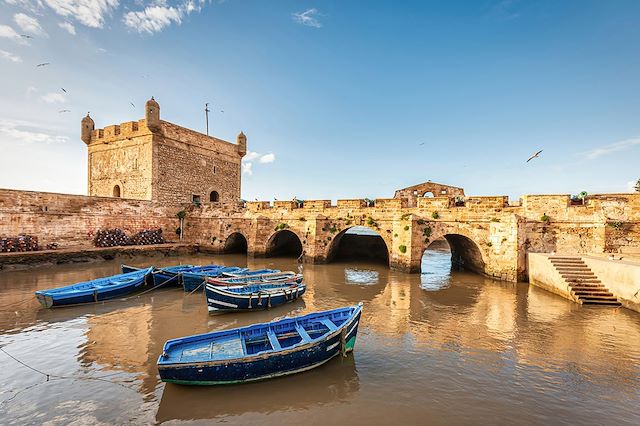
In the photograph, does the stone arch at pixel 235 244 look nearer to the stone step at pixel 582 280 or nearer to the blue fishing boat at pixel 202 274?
the blue fishing boat at pixel 202 274

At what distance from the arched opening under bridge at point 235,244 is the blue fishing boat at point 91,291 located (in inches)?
448

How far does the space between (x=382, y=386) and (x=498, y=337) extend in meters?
4.64

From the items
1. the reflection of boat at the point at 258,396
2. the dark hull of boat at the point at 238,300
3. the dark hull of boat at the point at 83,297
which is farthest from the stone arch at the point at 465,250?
the dark hull of boat at the point at 83,297

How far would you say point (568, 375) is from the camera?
6.53 m

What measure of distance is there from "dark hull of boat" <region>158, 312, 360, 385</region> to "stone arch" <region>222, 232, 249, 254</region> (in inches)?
742

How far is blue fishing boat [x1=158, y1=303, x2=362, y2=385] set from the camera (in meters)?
5.61

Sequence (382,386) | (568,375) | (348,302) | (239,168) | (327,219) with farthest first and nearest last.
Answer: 1. (239,168)
2. (327,219)
3. (348,302)
4. (568,375)
5. (382,386)

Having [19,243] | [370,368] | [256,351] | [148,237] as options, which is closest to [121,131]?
[148,237]

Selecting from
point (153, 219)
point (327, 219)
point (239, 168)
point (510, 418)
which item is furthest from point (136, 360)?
point (239, 168)

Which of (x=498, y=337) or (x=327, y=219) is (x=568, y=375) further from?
(x=327, y=219)

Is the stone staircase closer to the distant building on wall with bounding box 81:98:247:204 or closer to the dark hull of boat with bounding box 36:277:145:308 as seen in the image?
the dark hull of boat with bounding box 36:277:145:308

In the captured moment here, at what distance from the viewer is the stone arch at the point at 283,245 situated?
75.3 ft

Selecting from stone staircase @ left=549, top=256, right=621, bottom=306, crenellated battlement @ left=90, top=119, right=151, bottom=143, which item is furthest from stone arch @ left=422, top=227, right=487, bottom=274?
crenellated battlement @ left=90, top=119, right=151, bottom=143

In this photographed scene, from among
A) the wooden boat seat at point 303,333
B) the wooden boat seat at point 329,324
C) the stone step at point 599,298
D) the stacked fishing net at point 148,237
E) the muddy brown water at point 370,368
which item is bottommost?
the muddy brown water at point 370,368
